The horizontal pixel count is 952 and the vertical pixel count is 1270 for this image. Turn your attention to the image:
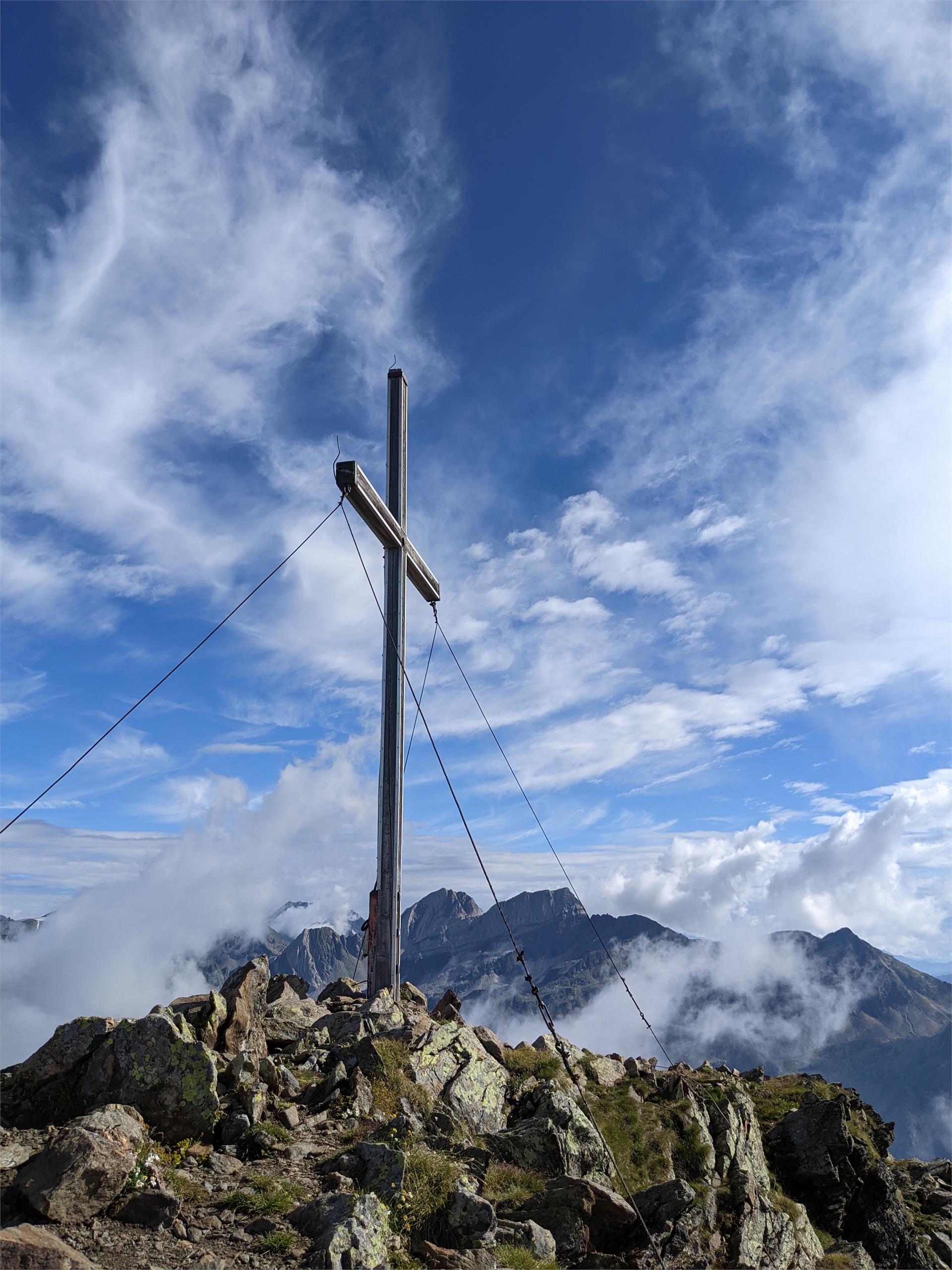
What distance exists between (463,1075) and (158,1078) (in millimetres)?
6983

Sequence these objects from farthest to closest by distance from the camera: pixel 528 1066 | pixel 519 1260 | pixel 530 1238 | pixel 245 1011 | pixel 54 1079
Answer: pixel 528 1066, pixel 245 1011, pixel 54 1079, pixel 530 1238, pixel 519 1260

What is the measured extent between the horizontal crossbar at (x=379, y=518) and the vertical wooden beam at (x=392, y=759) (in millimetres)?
443

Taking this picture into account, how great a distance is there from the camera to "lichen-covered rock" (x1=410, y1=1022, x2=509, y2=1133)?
50.8 feet

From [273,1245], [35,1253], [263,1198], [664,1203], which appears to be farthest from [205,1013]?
[664,1203]

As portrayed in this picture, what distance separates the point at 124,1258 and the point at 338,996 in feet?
43.8

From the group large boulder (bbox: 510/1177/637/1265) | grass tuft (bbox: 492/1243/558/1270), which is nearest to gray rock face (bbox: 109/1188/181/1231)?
grass tuft (bbox: 492/1243/558/1270)

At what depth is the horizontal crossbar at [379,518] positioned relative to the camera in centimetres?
1988

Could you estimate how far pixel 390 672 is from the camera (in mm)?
21969

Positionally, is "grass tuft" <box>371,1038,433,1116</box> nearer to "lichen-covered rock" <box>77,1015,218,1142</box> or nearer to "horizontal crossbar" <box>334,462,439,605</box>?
"lichen-covered rock" <box>77,1015,218,1142</box>

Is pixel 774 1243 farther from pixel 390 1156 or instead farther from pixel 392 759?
pixel 392 759

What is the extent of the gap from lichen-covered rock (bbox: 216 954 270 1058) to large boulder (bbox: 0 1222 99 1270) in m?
5.98

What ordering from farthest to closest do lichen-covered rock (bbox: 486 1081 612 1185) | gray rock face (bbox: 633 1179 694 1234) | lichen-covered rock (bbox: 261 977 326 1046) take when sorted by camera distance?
lichen-covered rock (bbox: 261 977 326 1046) < lichen-covered rock (bbox: 486 1081 612 1185) < gray rock face (bbox: 633 1179 694 1234)

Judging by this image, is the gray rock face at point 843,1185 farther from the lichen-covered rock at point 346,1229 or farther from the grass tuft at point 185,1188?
A: the grass tuft at point 185,1188

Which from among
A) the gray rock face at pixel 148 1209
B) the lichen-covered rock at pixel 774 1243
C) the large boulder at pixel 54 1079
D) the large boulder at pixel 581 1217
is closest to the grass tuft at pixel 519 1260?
the large boulder at pixel 581 1217
